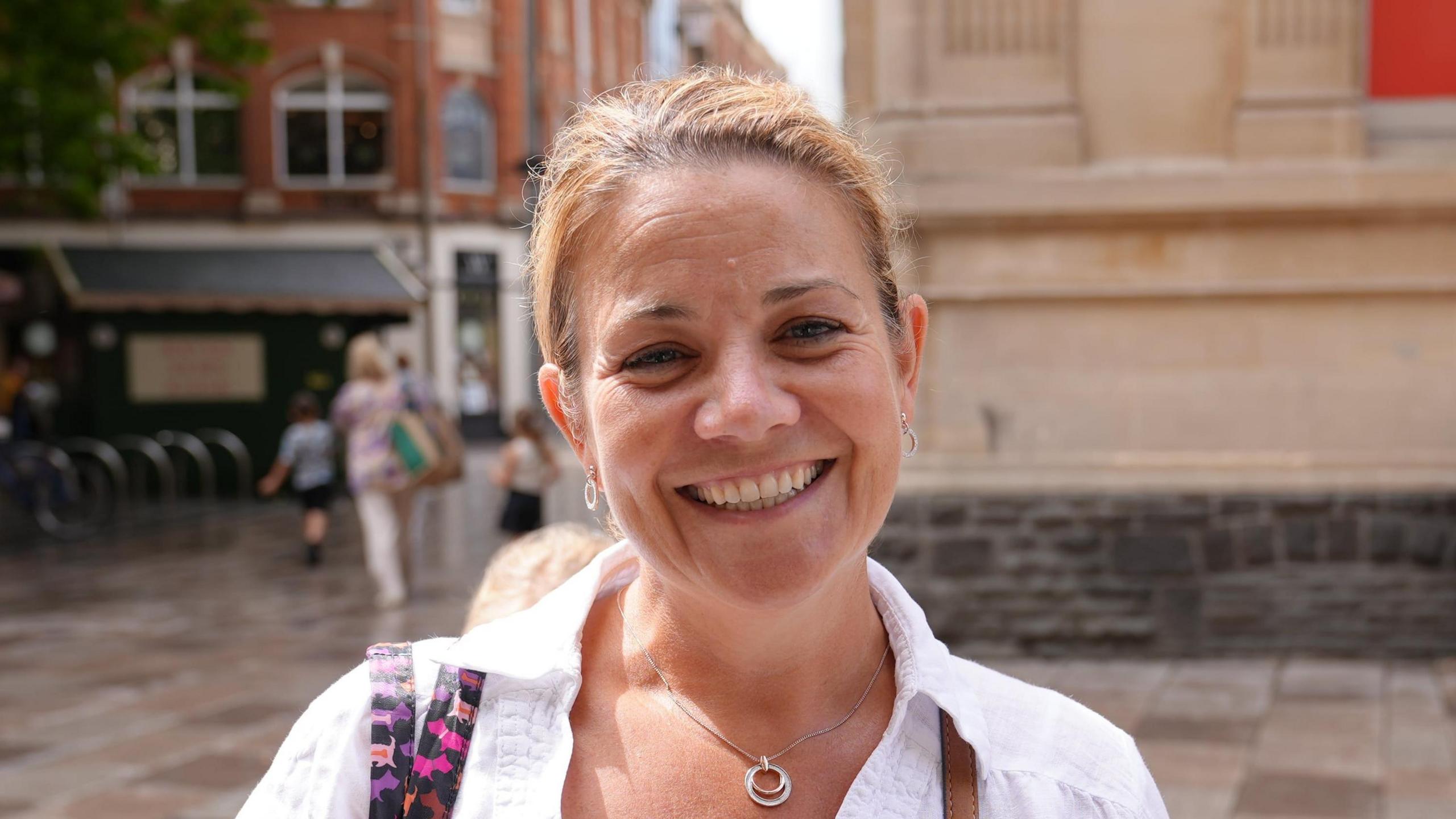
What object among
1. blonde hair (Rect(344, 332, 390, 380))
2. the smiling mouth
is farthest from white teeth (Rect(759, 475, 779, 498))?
blonde hair (Rect(344, 332, 390, 380))

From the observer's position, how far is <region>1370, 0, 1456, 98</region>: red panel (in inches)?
309

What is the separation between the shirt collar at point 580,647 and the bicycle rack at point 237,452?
55.6 ft

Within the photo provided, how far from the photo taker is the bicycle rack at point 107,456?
1546 centimetres

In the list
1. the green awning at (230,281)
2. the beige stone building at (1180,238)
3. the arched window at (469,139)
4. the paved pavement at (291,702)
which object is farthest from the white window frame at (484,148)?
the beige stone building at (1180,238)

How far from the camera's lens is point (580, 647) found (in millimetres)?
1765

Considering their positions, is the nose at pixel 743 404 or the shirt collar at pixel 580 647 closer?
the nose at pixel 743 404

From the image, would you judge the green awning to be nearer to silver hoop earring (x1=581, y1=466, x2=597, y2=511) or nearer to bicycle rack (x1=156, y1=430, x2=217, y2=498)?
bicycle rack (x1=156, y1=430, x2=217, y2=498)

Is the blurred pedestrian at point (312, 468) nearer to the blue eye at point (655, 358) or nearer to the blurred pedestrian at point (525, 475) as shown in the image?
the blurred pedestrian at point (525, 475)

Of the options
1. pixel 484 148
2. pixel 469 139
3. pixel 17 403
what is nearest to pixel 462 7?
pixel 469 139

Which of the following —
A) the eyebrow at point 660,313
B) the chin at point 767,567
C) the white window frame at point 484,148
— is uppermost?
the white window frame at point 484,148

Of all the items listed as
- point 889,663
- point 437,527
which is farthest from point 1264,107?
point 437,527

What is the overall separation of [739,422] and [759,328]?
110mm

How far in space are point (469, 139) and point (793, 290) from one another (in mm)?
30581

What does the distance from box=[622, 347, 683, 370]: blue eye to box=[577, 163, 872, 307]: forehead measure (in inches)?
2.4
